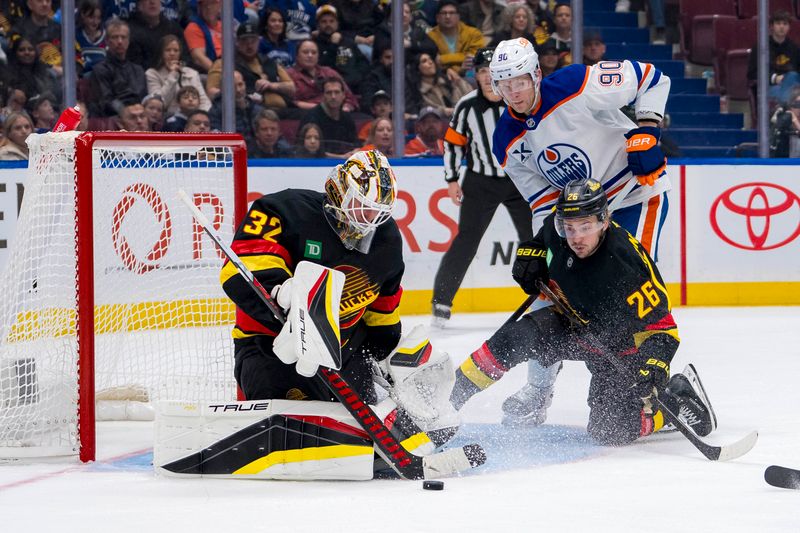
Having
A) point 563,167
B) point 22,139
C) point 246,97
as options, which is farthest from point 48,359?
point 246,97

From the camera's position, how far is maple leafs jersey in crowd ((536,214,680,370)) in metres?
3.29

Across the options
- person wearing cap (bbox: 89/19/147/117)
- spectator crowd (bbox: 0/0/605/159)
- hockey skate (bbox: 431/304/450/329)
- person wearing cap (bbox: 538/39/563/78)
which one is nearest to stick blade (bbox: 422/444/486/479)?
hockey skate (bbox: 431/304/450/329)

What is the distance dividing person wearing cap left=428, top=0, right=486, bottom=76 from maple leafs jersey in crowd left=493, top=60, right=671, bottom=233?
2838mm

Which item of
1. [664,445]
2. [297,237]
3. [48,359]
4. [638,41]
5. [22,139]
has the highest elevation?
[638,41]

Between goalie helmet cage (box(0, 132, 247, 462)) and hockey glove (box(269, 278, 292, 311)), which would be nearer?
hockey glove (box(269, 278, 292, 311))

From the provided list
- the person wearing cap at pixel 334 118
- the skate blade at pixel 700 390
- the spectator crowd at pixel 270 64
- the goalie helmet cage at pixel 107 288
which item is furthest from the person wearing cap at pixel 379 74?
the skate blade at pixel 700 390

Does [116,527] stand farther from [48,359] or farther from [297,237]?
[48,359]

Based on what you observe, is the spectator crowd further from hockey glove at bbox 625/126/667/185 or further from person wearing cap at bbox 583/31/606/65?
hockey glove at bbox 625/126/667/185

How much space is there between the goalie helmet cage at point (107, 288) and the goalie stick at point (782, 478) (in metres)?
1.58

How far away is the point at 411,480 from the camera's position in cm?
287

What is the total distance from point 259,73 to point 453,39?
1061 millimetres

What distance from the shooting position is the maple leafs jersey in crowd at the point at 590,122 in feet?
12.2

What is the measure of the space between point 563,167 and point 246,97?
2.79 m

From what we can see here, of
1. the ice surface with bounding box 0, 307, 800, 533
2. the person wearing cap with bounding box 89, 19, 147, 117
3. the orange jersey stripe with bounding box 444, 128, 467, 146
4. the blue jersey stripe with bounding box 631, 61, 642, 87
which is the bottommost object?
the ice surface with bounding box 0, 307, 800, 533
